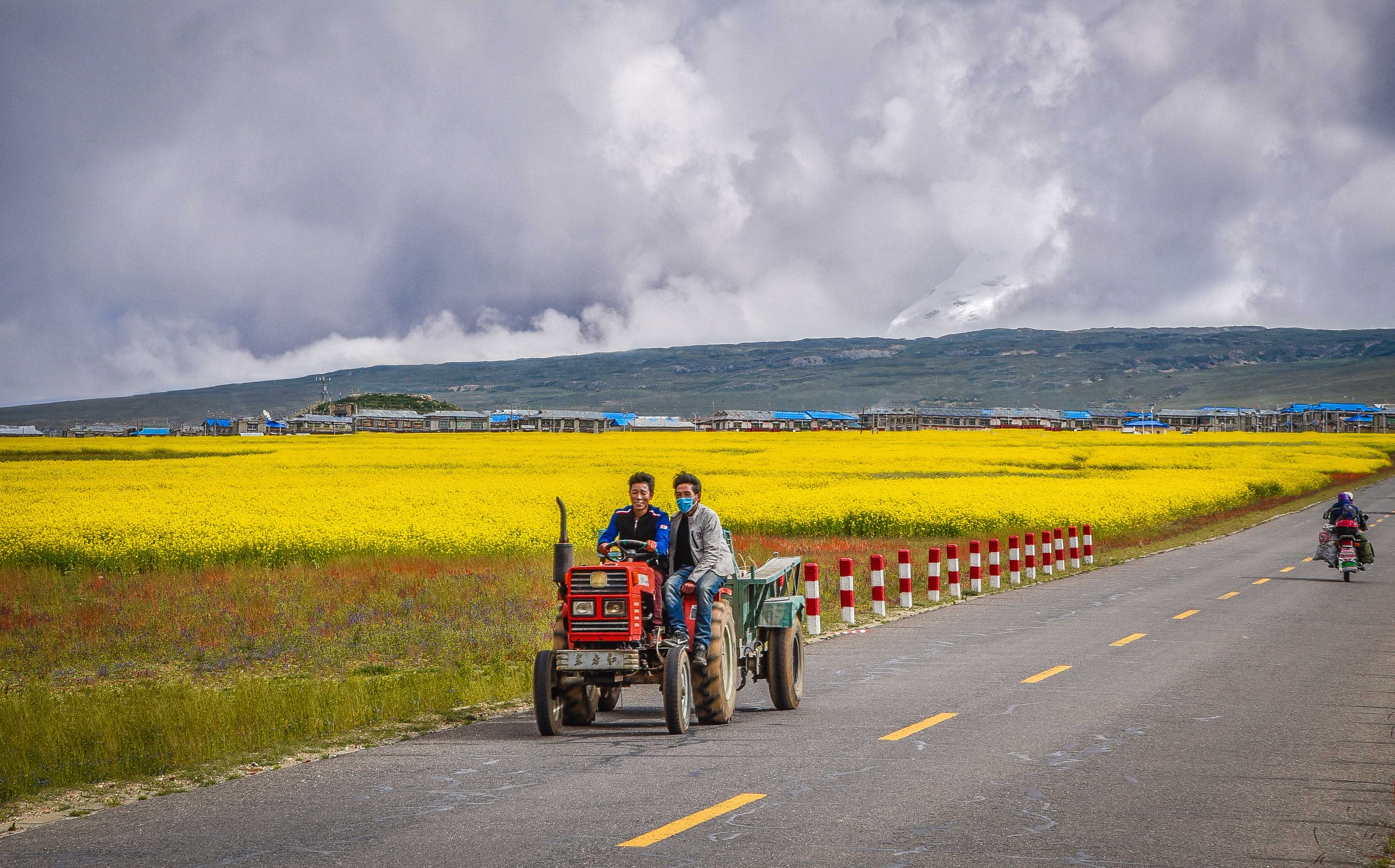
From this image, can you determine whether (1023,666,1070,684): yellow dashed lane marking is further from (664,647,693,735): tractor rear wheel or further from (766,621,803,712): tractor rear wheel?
(664,647,693,735): tractor rear wheel

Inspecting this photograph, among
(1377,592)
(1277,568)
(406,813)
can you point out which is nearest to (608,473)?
(1277,568)

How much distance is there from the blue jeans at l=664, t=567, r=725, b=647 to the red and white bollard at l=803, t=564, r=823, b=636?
7521 mm

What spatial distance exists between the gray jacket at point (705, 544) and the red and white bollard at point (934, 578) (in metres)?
12.8

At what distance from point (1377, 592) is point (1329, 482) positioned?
2261 inches

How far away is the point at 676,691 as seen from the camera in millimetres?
10359

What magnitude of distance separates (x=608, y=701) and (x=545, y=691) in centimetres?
175

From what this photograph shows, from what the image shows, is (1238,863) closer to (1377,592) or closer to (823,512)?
(1377,592)

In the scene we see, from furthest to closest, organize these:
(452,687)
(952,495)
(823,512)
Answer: (952,495), (823,512), (452,687)

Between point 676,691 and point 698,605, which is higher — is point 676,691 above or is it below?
below

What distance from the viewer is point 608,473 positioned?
64250 mm

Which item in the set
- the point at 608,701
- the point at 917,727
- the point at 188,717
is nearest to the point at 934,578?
the point at 608,701

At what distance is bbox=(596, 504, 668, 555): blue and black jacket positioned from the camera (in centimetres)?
1084

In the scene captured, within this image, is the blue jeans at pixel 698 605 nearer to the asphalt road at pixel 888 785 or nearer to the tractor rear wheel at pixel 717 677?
the tractor rear wheel at pixel 717 677

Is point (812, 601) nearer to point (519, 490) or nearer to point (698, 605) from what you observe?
point (698, 605)
